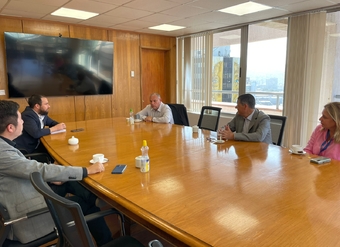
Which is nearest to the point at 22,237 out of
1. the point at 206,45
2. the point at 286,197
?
the point at 286,197

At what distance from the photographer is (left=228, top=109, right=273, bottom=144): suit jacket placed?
2.53m

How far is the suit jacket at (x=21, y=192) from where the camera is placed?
1442 mm

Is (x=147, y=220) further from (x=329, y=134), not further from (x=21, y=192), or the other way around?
(x=329, y=134)

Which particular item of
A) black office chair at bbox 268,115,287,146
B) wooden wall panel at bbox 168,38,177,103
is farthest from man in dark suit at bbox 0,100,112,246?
wooden wall panel at bbox 168,38,177,103

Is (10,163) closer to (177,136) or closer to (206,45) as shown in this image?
(177,136)

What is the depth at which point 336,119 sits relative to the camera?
2000 millimetres

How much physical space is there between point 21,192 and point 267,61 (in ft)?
15.5

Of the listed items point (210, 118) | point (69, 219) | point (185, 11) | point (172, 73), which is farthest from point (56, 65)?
point (69, 219)

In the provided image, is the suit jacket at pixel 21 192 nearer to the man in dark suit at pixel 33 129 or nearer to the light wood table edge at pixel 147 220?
the light wood table edge at pixel 147 220

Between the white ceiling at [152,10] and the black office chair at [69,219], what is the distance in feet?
10.5

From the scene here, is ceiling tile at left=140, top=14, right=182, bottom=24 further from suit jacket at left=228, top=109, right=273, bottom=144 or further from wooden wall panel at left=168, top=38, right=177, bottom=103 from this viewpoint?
suit jacket at left=228, top=109, right=273, bottom=144

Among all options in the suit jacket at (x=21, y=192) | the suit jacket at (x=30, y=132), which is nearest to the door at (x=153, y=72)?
the suit jacket at (x=30, y=132)

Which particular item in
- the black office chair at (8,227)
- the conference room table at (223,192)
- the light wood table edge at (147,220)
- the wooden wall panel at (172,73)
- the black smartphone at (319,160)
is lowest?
the black office chair at (8,227)

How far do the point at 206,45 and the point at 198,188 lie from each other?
16.4ft
